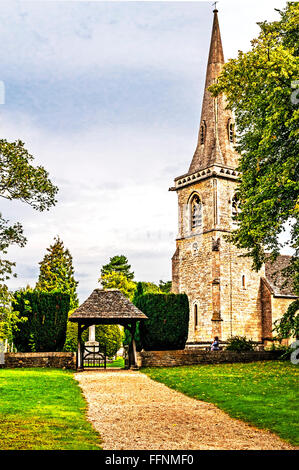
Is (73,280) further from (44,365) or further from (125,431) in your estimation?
(125,431)

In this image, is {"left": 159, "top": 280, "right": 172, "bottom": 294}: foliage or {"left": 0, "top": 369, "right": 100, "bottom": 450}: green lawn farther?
{"left": 159, "top": 280, "right": 172, "bottom": 294}: foliage

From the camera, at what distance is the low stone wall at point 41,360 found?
74.6 ft

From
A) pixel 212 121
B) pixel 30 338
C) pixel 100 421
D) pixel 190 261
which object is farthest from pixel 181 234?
pixel 100 421

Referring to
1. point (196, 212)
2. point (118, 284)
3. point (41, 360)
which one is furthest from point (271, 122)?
point (118, 284)

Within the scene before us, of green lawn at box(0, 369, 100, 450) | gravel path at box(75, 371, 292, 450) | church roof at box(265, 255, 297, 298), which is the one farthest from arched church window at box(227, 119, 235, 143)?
gravel path at box(75, 371, 292, 450)

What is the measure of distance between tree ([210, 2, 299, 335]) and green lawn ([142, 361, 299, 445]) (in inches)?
Answer: 84.6

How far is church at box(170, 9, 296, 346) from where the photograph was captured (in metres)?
37.0

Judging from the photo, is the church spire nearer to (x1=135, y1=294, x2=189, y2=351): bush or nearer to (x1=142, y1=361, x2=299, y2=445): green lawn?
(x1=135, y1=294, x2=189, y2=351): bush

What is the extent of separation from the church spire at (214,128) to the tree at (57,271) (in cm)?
2210

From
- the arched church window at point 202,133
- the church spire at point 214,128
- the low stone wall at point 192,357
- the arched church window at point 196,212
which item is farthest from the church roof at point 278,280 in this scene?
the arched church window at point 202,133

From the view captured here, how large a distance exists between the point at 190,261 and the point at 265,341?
26.8ft

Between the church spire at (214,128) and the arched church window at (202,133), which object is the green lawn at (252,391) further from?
the arched church window at (202,133)
